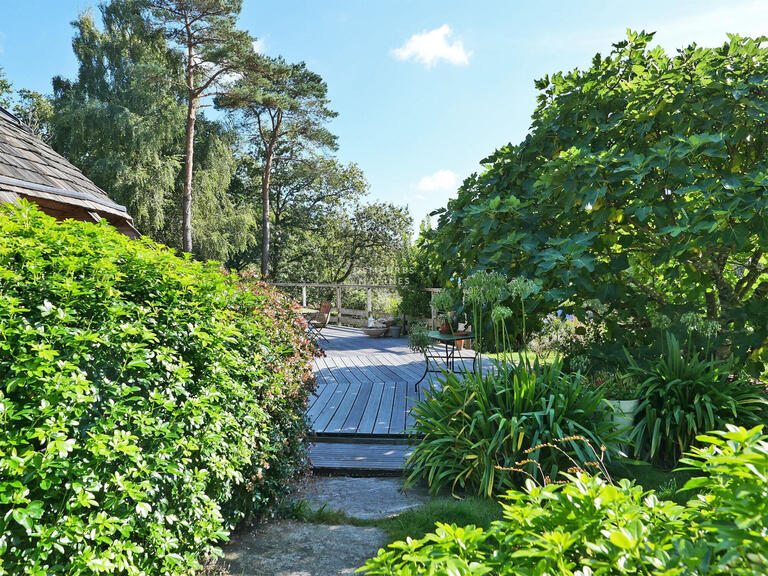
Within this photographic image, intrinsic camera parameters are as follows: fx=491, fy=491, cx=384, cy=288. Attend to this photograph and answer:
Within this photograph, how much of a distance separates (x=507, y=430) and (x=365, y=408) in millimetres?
2397

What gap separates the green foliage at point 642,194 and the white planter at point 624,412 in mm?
455

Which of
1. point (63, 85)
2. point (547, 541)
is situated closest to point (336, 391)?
point (547, 541)

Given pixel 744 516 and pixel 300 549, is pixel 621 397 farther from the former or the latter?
pixel 744 516

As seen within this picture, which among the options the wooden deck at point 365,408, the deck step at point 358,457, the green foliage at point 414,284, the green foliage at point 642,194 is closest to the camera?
the green foliage at point 642,194

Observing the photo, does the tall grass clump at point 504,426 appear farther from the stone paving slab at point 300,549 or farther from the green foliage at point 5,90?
the green foliage at point 5,90

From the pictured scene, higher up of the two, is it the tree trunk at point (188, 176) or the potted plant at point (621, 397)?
the tree trunk at point (188, 176)

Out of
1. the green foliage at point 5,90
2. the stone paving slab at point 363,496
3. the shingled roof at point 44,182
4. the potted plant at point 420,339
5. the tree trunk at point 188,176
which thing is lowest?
the stone paving slab at point 363,496

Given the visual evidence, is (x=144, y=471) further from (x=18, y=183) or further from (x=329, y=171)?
(x=329, y=171)

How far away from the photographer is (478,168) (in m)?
4.64

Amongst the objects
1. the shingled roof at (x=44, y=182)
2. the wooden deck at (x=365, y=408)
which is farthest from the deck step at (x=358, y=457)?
the shingled roof at (x=44, y=182)

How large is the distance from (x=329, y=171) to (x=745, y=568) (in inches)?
861

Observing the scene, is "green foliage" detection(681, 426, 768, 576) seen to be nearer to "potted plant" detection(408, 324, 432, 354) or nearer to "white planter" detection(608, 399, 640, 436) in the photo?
"white planter" detection(608, 399, 640, 436)

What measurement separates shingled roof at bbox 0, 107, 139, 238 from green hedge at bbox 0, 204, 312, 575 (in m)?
3.02

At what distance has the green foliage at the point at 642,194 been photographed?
2.95 meters
